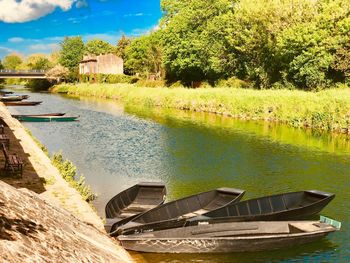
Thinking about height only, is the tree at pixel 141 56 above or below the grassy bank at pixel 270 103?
above

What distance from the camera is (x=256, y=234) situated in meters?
13.7

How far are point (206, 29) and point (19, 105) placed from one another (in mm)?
32525

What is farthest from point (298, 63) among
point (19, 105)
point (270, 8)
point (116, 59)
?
point (116, 59)

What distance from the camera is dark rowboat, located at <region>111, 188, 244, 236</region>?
1329cm

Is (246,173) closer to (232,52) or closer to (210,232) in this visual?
(210,232)

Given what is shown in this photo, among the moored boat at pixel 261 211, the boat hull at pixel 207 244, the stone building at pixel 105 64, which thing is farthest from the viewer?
the stone building at pixel 105 64

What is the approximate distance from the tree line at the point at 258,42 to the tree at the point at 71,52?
67165mm

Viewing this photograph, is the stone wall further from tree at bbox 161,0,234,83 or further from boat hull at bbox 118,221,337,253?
tree at bbox 161,0,234,83

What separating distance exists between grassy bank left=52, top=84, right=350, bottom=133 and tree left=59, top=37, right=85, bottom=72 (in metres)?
81.3

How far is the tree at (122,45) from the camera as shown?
458ft

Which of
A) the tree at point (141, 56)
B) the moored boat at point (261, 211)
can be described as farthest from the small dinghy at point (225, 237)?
the tree at point (141, 56)

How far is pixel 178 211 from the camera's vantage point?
15.5 metres

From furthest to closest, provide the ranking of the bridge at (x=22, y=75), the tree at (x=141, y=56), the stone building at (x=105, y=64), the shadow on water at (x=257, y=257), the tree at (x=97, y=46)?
the tree at (x=97, y=46) → the stone building at (x=105, y=64) → the bridge at (x=22, y=75) → the tree at (x=141, y=56) → the shadow on water at (x=257, y=257)

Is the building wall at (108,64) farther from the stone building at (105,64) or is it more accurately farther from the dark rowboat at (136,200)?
the dark rowboat at (136,200)
